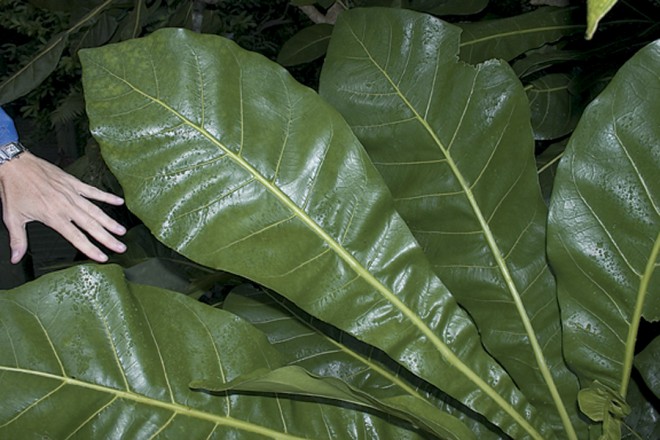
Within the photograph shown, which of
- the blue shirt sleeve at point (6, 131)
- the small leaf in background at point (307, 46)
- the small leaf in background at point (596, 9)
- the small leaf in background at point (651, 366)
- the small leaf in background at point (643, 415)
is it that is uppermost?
the small leaf in background at point (596, 9)

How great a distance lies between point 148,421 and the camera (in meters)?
0.52

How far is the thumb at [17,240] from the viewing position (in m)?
0.62

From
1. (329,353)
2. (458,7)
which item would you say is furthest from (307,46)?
(329,353)

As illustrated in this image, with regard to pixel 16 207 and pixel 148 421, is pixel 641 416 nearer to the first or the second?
pixel 148 421

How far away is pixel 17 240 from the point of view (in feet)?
2.04

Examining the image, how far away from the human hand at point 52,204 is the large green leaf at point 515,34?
0.46m

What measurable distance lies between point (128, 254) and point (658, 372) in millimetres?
670

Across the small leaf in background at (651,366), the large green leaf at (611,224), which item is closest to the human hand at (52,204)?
the large green leaf at (611,224)

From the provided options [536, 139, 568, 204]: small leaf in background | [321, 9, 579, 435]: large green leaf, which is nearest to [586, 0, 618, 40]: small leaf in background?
[321, 9, 579, 435]: large green leaf

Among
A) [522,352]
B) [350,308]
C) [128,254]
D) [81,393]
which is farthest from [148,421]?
[128,254]

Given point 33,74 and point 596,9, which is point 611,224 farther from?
→ point 33,74

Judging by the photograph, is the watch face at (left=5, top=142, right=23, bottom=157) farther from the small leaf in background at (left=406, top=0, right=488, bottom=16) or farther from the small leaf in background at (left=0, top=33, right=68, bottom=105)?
the small leaf in background at (left=0, top=33, right=68, bottom=105)

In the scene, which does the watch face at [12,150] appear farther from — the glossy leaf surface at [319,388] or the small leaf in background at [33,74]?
the small leaf in background at [33,74]

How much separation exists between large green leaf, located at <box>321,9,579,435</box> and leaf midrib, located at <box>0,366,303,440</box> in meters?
0.17
